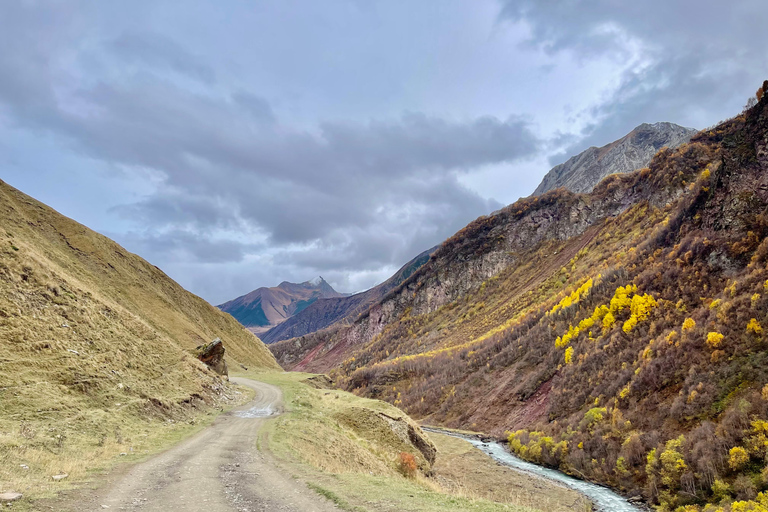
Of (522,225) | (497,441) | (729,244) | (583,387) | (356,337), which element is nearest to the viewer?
(729,244)

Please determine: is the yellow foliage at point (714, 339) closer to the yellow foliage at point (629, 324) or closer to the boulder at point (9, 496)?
the yellow foliage at point (629, 324)

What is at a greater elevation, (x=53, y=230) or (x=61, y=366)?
(x=53, y=230)

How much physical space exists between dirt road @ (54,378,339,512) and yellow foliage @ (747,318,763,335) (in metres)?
28.7

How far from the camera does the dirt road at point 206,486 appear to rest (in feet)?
29.9

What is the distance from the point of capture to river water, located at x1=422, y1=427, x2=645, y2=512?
68.2ft

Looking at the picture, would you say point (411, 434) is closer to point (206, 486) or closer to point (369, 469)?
point (369, 469)

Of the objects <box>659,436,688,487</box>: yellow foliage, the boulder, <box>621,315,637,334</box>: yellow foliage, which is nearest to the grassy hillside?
the boulder

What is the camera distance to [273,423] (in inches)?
874

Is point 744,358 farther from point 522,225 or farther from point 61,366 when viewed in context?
point 522,225

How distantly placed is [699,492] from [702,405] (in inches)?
238

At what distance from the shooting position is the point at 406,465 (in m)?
21.5

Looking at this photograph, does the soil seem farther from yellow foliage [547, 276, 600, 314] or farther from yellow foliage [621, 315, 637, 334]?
yellow foliage [547, 276, 600, 314]

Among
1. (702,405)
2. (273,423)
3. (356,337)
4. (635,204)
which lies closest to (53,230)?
(273,423)

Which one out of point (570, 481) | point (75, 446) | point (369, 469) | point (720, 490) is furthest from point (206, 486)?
point (570, 481)
